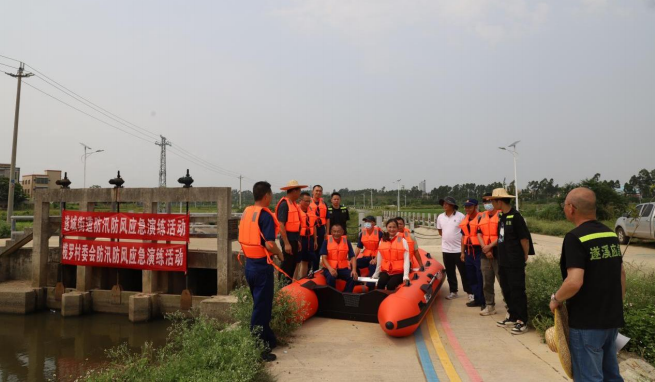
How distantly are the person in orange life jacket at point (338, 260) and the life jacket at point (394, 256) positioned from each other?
63 cm

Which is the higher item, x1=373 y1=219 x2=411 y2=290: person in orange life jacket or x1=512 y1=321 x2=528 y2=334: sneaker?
→ x1=373 y1=219 x2=411 y2=290: person in orange life jacket

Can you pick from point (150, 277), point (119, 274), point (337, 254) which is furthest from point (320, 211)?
point (119, 274)

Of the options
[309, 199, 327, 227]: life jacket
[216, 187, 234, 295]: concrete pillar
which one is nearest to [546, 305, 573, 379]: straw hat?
[309, 199, 327, 227]: life jacket

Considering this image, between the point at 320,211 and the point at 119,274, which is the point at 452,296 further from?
the point at 119,274

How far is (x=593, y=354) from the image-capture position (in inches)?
112

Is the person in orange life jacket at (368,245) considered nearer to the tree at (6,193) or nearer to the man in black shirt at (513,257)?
the man in black shirt at (513,257)

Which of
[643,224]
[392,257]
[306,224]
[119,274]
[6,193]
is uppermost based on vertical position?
[6,193]

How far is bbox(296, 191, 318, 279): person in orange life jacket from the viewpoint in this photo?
757cm

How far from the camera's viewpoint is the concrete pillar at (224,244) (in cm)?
961

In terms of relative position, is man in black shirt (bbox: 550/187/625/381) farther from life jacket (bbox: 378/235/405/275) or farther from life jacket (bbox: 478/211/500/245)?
life jacket (bbox: 378/235/405/275)

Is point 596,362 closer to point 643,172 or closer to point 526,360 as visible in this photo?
point 526,360

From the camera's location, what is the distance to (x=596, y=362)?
284 centimetres

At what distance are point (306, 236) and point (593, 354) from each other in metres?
Result: 5.38

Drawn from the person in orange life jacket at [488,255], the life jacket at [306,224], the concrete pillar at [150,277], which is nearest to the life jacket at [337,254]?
the life jacket at [306,224]
